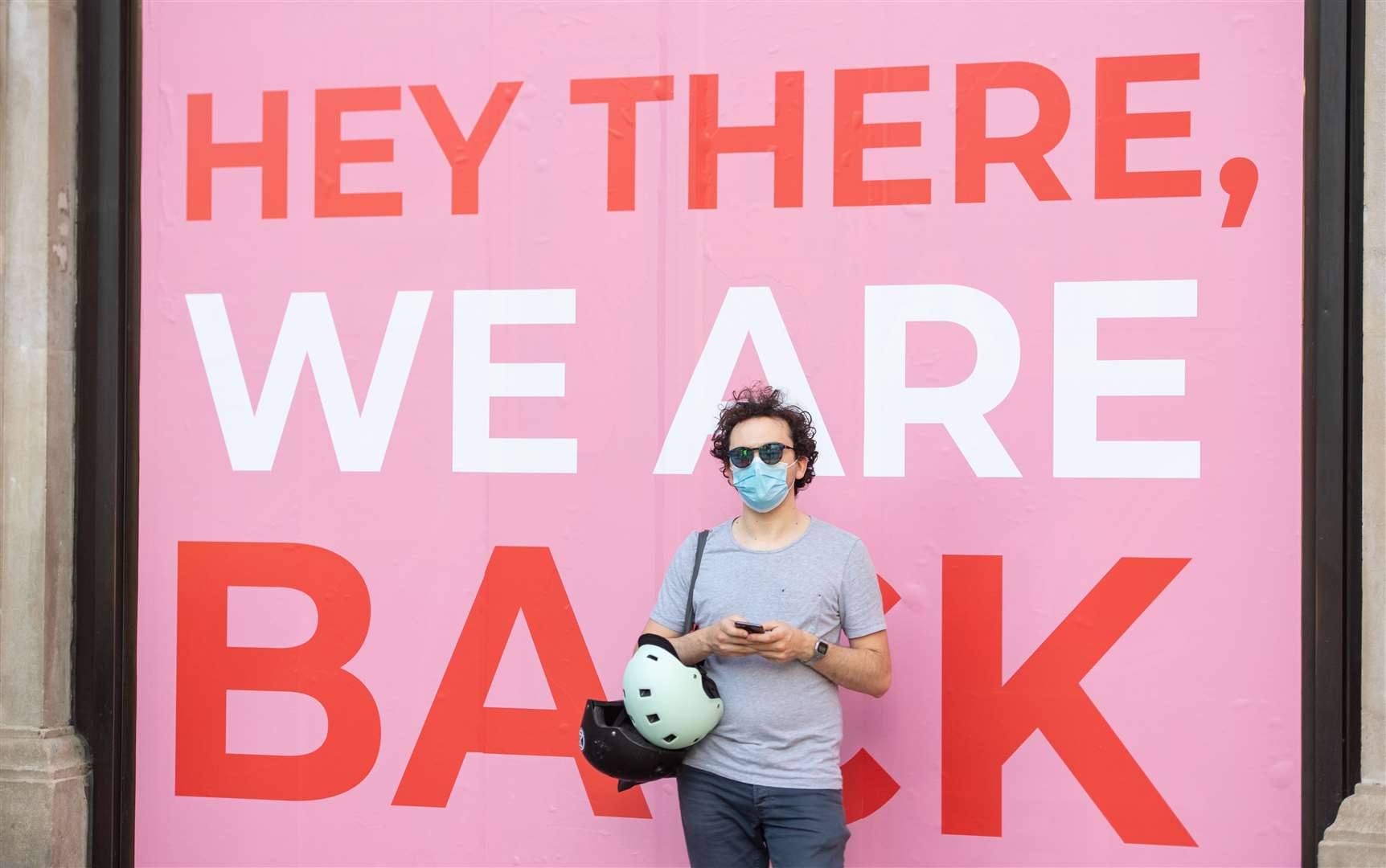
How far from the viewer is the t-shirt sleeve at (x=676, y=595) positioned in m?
4.08

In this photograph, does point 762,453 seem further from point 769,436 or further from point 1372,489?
point 1372,489

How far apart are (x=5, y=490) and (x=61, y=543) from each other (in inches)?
12.5

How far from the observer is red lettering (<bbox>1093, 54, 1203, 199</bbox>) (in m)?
4.81

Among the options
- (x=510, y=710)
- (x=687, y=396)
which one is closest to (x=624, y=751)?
(x=510, y=710)

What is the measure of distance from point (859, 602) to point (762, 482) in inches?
18.8

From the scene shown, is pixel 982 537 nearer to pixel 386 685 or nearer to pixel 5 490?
pixel 386 685

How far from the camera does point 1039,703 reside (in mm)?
4824

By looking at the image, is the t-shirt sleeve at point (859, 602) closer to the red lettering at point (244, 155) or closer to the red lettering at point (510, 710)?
the red lettering at point (510, 710)

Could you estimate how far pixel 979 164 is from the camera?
16.3 feet

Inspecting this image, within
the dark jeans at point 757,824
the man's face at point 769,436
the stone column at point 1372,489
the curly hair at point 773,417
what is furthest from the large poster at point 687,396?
the dark jeans at point 757,824

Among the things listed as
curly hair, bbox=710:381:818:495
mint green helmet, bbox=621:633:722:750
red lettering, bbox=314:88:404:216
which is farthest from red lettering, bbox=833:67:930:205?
mint green helmet, bbox=621:633:722:750

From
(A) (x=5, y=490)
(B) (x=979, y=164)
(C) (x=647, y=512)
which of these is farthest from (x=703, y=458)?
(A) (x=5, y=490)

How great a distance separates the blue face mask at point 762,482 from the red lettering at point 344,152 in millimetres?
2286

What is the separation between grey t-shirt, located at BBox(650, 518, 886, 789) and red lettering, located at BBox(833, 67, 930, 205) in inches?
63.8
